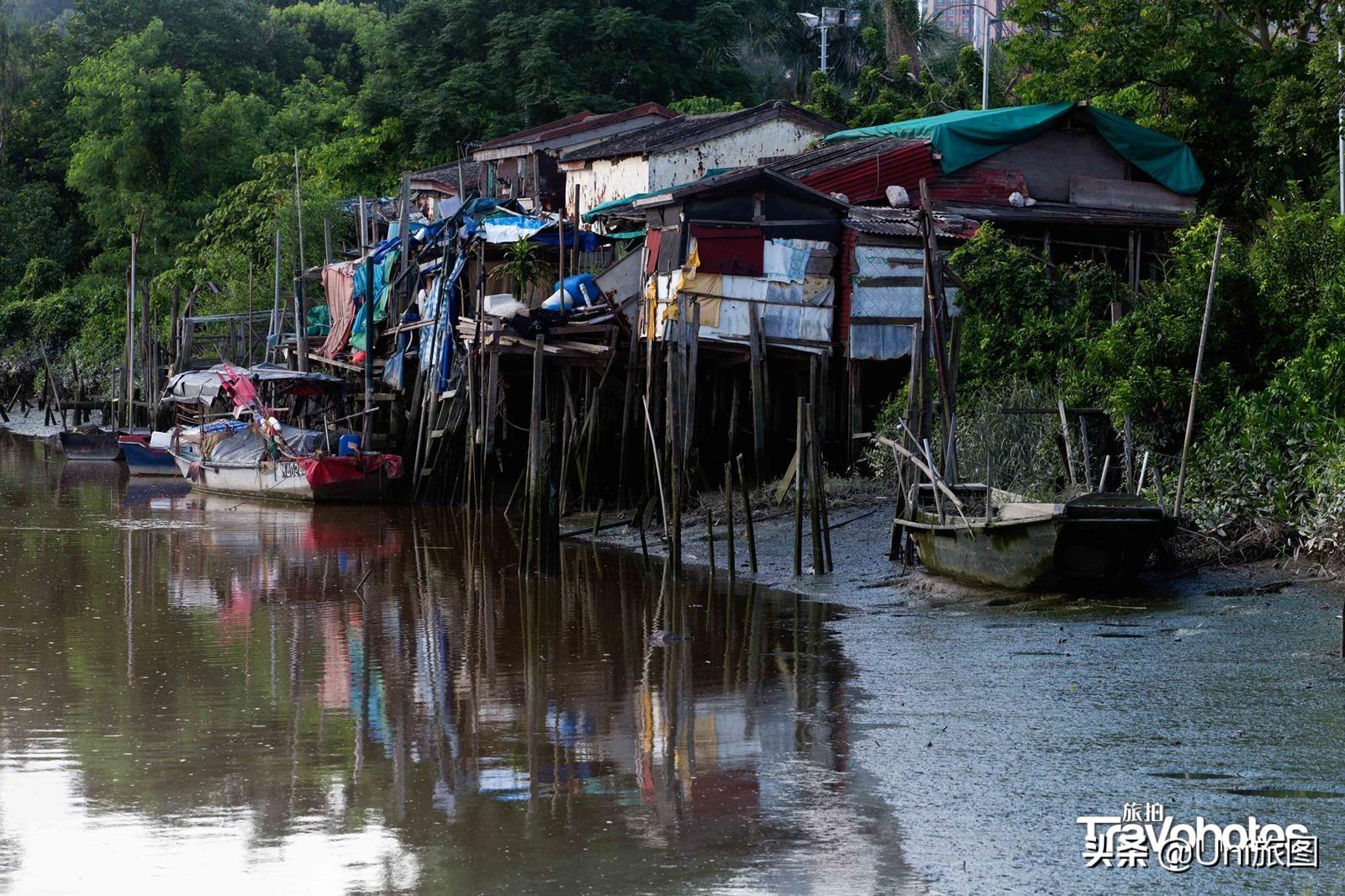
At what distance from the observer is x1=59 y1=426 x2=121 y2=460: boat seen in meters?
33.7

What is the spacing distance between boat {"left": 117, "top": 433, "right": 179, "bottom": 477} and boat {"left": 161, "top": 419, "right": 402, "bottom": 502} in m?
2.65

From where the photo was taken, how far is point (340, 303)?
94.5 ft

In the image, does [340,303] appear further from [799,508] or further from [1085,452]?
[1085,452]

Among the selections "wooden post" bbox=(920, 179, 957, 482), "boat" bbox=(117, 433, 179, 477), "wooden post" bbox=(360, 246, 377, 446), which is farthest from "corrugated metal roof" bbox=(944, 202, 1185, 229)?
"boat" bbox=(117, 433, 179, 477)

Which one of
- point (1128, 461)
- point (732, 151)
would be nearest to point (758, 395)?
point (1128, 461)

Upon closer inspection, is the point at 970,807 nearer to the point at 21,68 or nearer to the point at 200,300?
the point at 200,300

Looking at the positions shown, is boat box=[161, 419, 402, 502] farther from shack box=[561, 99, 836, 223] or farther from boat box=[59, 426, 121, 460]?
boat box=[59, 426, 121, 460]

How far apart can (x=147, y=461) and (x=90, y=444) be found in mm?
3968

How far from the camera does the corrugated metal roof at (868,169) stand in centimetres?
2227

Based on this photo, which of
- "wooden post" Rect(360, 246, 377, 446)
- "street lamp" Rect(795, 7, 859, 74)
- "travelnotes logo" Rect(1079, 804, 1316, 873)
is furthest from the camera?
"street lamp" Rect(795, 7, 859, 74)

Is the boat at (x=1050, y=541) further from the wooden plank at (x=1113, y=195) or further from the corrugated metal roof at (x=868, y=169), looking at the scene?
the wooden plank at (x=1113, y=195)

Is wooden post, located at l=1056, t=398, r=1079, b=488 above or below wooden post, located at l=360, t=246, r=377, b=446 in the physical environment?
below

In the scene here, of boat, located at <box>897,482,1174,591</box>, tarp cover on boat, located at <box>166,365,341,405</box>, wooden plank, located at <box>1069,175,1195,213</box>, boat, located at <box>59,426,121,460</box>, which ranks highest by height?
wooden plank, located at <box>1069,175,1195,213</box>

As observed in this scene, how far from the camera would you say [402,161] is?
41.5 meters
